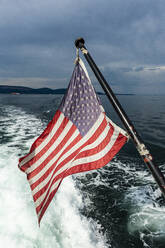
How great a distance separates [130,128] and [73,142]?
1.48 metres

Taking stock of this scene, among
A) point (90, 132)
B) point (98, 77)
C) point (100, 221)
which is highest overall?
point (98, 77)

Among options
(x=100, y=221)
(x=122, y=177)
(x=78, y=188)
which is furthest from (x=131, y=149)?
(x=100, y=221)

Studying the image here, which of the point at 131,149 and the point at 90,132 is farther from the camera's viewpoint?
the point at 131,149

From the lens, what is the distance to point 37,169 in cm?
397

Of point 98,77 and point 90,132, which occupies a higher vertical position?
point 98,77

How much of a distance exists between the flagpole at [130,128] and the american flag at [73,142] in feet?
0.88

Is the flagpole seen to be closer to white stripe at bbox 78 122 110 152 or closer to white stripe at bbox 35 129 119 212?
white stripe at bbox 35 129 119 212

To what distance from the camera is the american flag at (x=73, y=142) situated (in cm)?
344

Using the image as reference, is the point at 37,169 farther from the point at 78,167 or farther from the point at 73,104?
the point at 73,104

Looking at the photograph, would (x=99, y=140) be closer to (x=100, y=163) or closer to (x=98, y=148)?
(x=98, y=148)

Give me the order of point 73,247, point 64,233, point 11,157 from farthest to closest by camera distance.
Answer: point 11,157
point 64,233
point 73,247

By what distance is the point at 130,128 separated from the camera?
3000mm

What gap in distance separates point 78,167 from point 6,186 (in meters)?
6.02

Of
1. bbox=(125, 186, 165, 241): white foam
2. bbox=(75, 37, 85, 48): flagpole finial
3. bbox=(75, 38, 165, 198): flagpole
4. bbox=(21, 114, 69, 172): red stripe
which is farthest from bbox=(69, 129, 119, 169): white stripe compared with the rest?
bbox=(125, 186, 165, 241): white foam
